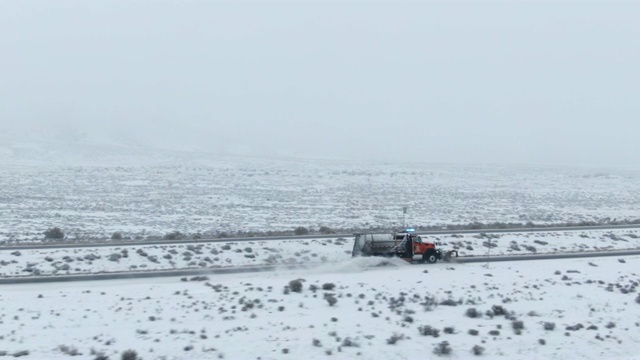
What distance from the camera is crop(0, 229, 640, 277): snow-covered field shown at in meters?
29.1

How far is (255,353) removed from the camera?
17109 millimetres

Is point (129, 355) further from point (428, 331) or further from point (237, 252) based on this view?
point (237, 252)

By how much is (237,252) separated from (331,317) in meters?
12.8

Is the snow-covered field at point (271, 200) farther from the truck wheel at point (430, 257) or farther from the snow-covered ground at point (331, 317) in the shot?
the snow-covered ground at point (331, 317)

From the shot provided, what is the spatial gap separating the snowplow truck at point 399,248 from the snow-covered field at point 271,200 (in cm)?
1381

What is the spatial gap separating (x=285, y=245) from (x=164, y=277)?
28.9 feet

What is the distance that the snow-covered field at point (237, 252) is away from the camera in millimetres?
29094

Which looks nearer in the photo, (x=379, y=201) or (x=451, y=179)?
(x=379, y=201)

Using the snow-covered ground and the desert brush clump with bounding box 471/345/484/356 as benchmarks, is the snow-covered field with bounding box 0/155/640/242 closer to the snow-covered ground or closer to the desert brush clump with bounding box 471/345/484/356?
the snow-covered ground

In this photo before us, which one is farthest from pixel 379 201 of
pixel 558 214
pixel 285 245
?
pixel 285 245

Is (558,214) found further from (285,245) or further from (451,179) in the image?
(451,179)

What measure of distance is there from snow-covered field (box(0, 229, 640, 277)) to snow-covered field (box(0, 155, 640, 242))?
27.6ft

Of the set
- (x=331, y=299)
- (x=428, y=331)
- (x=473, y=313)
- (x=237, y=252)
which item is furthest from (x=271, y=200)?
(x=428, y=331)

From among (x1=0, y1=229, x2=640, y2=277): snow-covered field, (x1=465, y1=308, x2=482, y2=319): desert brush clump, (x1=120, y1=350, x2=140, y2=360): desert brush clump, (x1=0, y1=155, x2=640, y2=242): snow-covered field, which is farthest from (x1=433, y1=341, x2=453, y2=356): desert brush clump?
(x1=0, y1=155, x2=640, y2=242): snow-covered field
